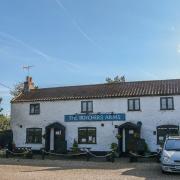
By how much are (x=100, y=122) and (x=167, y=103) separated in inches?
227

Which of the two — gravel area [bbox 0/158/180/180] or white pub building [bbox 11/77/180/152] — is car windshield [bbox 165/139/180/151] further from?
white pub building [bbox 11/77/180/152]

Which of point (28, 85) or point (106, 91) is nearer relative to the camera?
point (106, 91)

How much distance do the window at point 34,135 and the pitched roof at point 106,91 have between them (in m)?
2.75

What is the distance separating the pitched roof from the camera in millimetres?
29906

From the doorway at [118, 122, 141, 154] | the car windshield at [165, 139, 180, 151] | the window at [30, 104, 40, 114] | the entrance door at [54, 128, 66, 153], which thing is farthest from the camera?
the window at [30, 104, 40, 114]

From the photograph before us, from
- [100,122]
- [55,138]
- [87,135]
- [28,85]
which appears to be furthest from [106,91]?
[28,85]

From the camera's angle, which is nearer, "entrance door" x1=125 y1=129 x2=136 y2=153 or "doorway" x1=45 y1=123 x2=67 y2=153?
"entrance door" x1=125 y1=129 x2=136 y2=153

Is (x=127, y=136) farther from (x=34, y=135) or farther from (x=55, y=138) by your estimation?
(x=34, y=135)

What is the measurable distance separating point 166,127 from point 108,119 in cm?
481

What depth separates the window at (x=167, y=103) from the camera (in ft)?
94.7

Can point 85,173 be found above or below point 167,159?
below

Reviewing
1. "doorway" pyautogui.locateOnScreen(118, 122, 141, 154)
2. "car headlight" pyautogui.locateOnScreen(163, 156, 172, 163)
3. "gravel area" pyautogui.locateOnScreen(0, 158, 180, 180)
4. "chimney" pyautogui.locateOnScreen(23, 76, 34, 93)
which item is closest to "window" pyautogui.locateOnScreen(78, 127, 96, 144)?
"doorway" pyautogui.locateOnScreen(118, 122, 141, 154)

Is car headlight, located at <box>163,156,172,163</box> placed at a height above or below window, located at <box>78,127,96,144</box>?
below

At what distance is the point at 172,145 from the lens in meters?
19.5
